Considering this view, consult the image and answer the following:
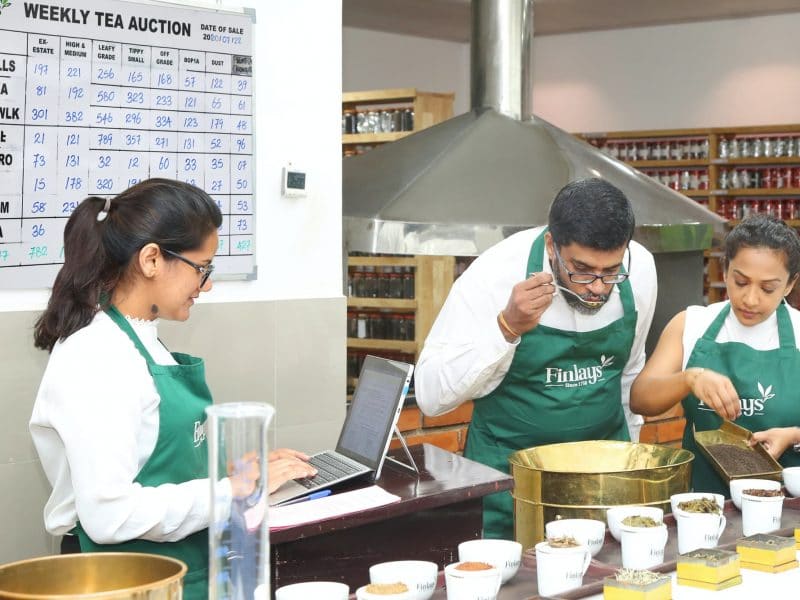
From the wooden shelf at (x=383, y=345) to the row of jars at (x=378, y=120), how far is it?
4.19 feet

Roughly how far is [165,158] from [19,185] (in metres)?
0.44

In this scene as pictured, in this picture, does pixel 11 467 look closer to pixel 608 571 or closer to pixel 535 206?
pixel 608 571

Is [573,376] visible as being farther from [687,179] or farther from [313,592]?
[687,179]

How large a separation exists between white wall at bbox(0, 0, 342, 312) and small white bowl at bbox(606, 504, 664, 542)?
156 cm

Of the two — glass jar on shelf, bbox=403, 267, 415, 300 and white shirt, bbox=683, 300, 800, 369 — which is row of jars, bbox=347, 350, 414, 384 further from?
white shirt, bbox=683, 300, 800, 369

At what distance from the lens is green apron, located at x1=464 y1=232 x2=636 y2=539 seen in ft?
9.22

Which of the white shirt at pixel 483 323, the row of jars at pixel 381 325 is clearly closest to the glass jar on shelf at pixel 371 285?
A: the row of jars at pixel 381 325

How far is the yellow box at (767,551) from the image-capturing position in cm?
188

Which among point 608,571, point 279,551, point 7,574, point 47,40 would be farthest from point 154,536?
point 47,40

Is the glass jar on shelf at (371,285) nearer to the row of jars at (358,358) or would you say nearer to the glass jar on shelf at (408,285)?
the glass jar on shelf at (408,285)

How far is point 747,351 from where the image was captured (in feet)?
9.14

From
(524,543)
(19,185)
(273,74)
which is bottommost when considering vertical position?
(524,543)

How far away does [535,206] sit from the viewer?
4.19 m

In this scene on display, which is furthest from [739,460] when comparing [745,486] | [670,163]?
[670,163]
